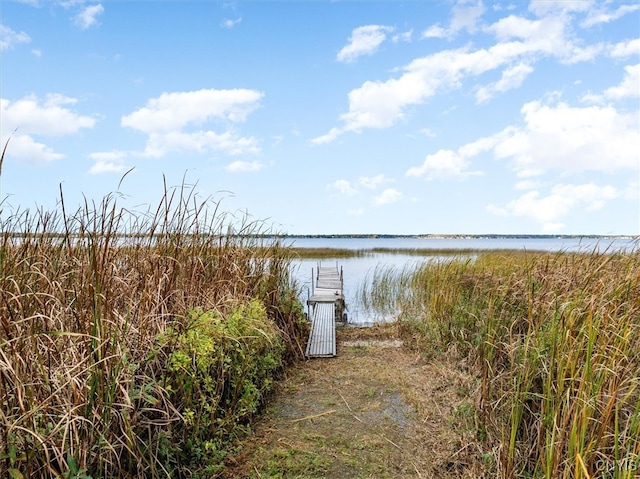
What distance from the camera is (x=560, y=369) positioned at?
236cm

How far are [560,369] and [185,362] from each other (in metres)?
2.30

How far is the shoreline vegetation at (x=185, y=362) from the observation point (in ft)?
6.57

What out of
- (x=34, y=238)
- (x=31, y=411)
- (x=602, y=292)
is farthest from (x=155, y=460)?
(x=602, y=292)

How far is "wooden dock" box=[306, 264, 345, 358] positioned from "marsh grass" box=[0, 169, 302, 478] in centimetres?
143

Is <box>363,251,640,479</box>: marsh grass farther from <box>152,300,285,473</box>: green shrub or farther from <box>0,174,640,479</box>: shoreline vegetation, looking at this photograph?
<box>152,300,285,473</box>: green shrub

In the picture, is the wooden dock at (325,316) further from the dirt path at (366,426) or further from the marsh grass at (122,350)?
the marsh grass at (122,350)

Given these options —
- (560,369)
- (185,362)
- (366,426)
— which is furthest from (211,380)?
(560,369)

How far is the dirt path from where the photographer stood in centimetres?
295

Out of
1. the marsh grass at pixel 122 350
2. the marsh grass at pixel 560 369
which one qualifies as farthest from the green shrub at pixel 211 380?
the marsh grass at pixel 560 369

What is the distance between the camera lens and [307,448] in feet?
10.5

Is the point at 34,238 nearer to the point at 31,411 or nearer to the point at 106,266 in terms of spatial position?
the point at 106,266

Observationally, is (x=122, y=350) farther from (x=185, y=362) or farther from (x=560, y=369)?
(x=560, y=369)

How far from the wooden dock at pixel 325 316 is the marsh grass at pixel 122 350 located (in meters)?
1.43

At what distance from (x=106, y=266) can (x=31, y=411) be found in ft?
3.53
